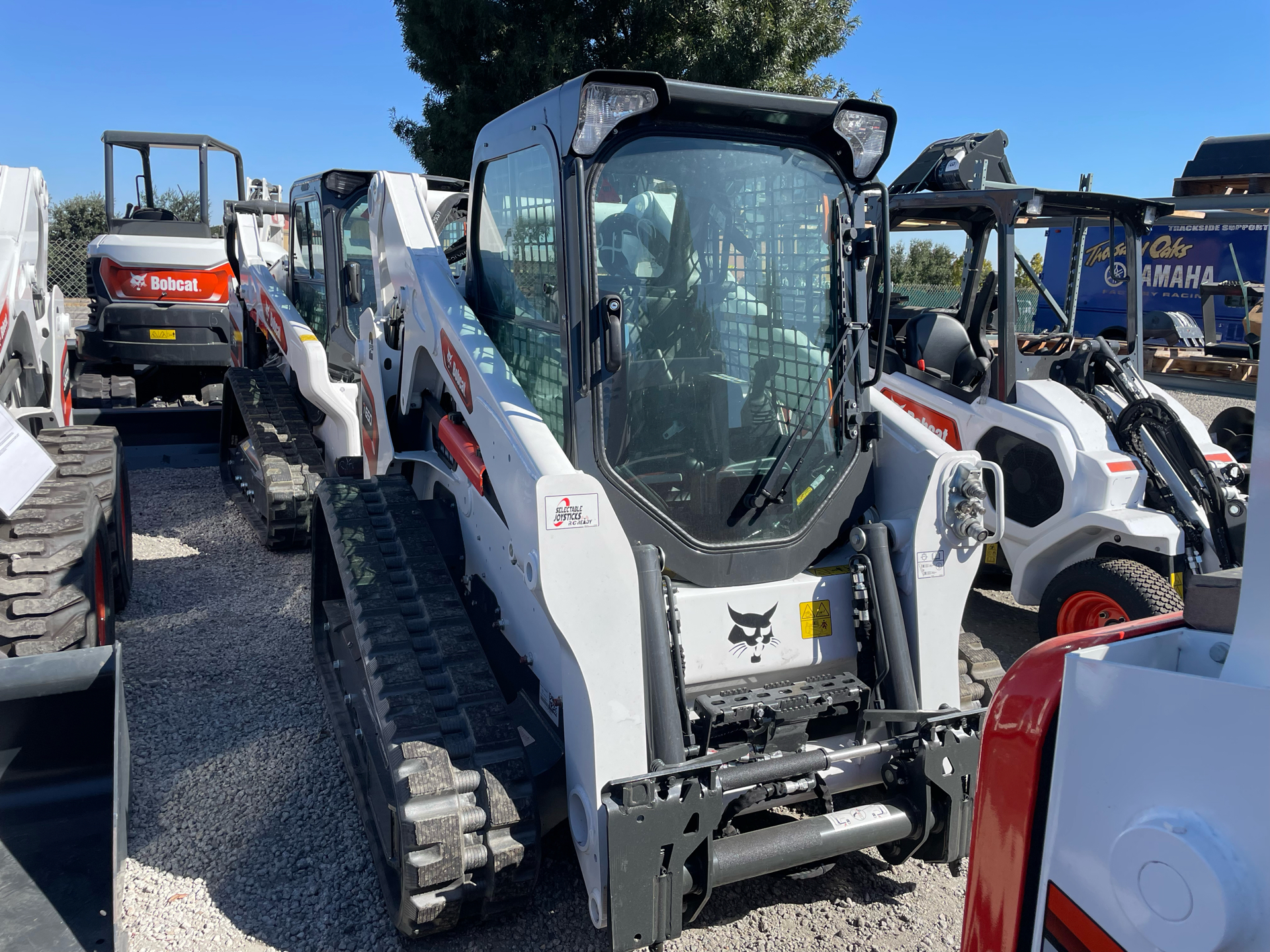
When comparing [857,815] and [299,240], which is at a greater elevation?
[299,240]

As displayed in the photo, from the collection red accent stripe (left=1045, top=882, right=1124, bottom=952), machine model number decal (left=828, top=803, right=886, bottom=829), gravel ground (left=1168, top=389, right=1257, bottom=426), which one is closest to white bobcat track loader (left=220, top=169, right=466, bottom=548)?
machine model number decal (left=828, top=803, right=886, bottom=829)

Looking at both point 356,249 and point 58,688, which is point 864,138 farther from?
point 356,249

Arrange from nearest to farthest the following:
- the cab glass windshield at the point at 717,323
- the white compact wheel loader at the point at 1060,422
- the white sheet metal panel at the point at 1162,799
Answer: the white sheet metal panel at the point at 1162,799 < the cab glass windshield at the point at 717,323 < the white compact wheel loader at the point at 1060,422

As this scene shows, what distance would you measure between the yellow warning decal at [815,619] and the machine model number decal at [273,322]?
5.66m

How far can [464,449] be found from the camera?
137 inches

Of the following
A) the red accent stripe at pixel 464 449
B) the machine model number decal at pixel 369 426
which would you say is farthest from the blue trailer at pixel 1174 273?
the red accent stripe at pixel 464 449

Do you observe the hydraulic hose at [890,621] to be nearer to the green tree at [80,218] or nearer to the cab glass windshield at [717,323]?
the cab glass windshield at [717,323]

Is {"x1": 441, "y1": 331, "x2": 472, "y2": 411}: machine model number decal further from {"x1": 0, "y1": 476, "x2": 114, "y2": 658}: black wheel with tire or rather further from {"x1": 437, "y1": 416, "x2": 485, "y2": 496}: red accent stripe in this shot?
{"x1": 0, "y1": 476, "x2": 114, "y2": 658}: black wheel with tire

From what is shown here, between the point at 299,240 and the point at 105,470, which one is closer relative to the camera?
the point at 105,470

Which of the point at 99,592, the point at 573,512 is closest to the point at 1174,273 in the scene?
the point at 573,512

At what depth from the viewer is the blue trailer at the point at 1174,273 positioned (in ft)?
48.5

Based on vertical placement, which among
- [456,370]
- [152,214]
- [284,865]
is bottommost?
[284,865]

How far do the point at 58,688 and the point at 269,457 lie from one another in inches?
151

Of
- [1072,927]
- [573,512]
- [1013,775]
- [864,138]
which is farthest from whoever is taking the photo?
[864,138]
